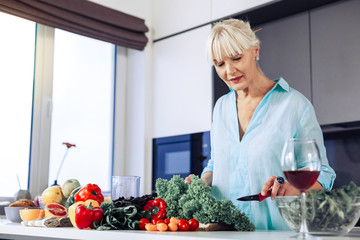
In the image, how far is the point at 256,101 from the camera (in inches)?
77.9

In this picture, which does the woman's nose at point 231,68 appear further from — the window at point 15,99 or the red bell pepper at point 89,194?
the window at point 15,99

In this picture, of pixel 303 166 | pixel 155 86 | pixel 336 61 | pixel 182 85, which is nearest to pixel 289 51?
pixel 336 61

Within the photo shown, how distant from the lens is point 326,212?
41.7 inches

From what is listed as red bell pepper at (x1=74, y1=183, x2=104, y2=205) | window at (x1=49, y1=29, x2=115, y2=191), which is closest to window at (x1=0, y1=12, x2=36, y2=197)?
window at (x1=49, y1=29, x2=115, y2=191)

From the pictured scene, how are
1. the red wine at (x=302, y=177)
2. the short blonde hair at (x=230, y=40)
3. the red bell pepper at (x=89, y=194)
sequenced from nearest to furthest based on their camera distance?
the red wine at (x=302, y=177) < the red bell pepper at (x=89, y=194) < the short blonde hair at (x=230, y=40)

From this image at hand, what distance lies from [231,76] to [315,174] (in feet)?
2.92

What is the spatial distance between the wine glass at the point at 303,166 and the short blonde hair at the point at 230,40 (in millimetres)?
804

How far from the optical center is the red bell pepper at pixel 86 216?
1.44 m

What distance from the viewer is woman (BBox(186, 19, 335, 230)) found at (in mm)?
1775

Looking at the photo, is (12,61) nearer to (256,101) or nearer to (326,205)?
(256,101)

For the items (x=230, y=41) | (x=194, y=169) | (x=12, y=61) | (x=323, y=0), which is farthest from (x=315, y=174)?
(x=12, y=61)

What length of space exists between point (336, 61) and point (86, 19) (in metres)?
1.77

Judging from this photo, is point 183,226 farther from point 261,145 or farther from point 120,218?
point 261,145

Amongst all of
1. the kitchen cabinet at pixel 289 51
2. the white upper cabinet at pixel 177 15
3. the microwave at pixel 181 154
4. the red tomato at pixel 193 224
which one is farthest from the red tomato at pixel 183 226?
the white upper cabinet at pixel 177 15
